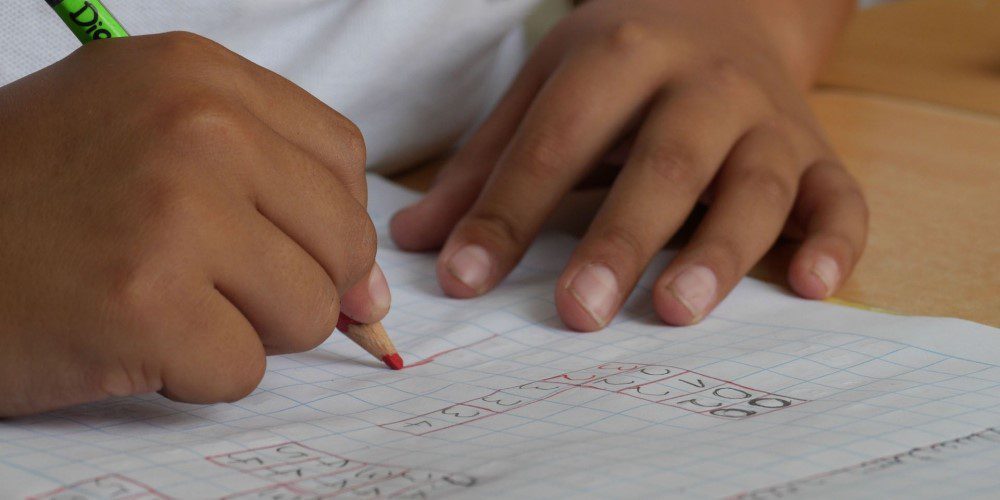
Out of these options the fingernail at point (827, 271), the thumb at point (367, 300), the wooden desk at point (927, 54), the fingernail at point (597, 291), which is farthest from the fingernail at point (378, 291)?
the wooden desk at point (927, 54)

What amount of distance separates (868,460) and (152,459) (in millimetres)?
239

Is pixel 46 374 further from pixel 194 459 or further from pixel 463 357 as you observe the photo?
pixel 463 357

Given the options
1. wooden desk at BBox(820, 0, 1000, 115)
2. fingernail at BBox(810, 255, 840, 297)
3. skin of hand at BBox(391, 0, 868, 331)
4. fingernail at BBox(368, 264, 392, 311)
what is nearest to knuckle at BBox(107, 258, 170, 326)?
fingernail at BBox(368, 264, 392, 311)

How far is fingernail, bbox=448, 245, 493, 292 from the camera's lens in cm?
54

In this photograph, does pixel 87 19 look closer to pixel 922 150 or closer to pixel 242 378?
pixel 242 378

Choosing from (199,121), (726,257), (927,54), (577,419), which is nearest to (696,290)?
(726,257)

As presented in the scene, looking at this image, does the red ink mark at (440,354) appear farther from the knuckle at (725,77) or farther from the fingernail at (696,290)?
the knuckle at (725,77)

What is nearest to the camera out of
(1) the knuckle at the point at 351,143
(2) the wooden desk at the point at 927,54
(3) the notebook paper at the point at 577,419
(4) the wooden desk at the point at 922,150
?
(3) the notebook paper at the point at 577,419

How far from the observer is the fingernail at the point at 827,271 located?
52 centimetres

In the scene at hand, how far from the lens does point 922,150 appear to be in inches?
28.6

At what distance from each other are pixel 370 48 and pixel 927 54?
55 centimetres

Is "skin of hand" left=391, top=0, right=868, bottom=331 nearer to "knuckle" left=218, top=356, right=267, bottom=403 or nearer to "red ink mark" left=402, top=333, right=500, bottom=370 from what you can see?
"red ink mark" left=402, top=333, right=500, bottom=370

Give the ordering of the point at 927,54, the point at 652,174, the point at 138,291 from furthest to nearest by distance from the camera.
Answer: the point at 927,54 → the point at 652,174 → the point at 138,291

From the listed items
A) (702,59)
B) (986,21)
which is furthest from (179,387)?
(986,21)
